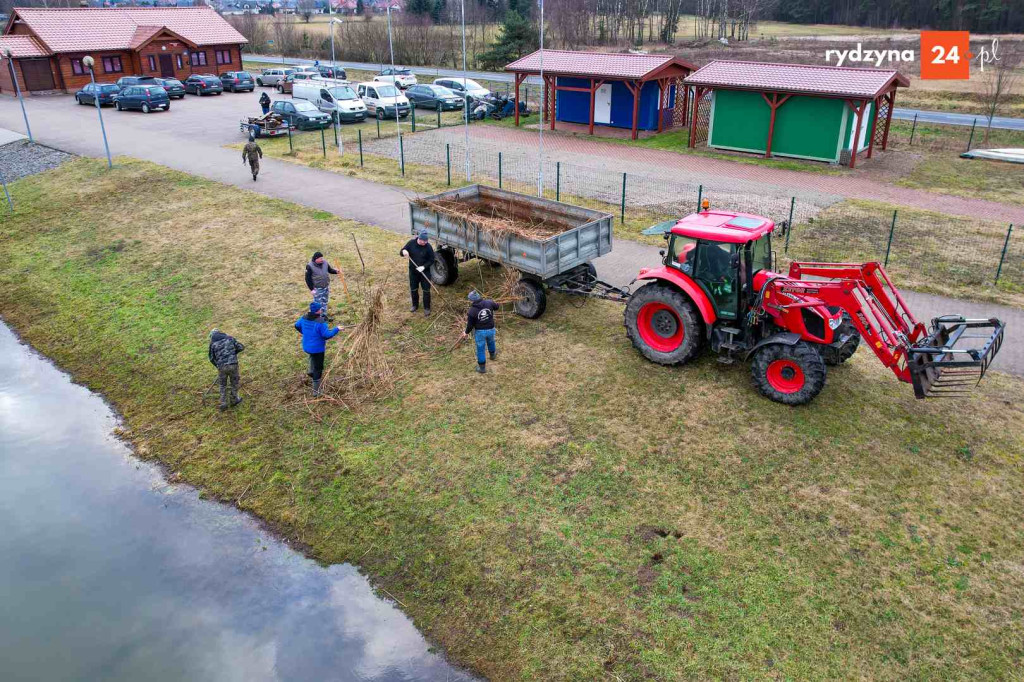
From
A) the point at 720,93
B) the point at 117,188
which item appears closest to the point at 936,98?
the point at 720,93

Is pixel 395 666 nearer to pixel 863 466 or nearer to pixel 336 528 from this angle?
pixel 336 528

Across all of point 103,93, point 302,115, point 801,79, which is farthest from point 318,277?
point 103,93

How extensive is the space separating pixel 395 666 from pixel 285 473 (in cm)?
351

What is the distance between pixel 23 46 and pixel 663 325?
43.7 meters

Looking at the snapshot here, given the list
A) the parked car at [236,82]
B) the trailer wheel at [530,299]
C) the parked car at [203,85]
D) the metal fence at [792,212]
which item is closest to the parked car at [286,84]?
the parked car at [236,82]

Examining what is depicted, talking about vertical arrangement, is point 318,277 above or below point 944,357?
below

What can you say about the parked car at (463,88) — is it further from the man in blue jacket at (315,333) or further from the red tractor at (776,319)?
the man in blue jacket at (315,333)

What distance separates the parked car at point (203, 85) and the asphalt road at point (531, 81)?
14.2 m

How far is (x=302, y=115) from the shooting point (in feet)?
104

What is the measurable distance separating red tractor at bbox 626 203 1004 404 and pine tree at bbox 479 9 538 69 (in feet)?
141

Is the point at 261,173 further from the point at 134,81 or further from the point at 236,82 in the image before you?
the point at 236,82

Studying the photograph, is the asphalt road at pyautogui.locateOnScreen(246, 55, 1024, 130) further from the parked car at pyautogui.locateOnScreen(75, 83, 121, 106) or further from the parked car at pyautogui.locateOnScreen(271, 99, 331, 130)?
the parked car at pyautogui.locateOnScreen(75, 83, 121, 106)

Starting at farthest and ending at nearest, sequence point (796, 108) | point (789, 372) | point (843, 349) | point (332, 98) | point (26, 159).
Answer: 1. point (332, 98)
2. point (26, 159)
3. point (796, 108)
4. point (843, 349)
5. point (789, 372)

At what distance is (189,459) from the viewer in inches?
404
